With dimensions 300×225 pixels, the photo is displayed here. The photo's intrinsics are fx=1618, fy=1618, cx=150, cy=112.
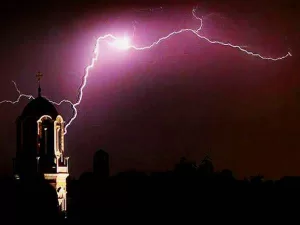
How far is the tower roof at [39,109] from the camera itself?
53031 millimetres

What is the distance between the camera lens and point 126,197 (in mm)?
Answer: 63781

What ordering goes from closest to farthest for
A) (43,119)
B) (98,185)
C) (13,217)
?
(13,217) < (43,119) < (98,185)

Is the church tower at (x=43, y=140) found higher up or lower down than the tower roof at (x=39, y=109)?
lower down

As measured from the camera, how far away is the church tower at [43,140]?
5291cm

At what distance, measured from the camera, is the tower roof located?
53031mm

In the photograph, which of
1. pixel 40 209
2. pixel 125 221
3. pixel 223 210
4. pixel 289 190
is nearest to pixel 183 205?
pixel 223 210

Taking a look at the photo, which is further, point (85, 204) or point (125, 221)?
point (85, 204)

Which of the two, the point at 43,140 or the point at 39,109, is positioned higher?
the point at 39,109

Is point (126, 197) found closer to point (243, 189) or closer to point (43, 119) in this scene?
point (243, 189)

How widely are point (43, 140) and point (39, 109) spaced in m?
Result: 1.04

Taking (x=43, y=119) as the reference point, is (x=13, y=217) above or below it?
below

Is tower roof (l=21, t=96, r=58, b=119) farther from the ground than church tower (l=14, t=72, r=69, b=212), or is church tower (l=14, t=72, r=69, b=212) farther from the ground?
tower roof (l=21, t=96, r=58, b=119)

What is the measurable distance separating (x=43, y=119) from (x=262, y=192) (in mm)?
18441

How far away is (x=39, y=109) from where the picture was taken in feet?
174
